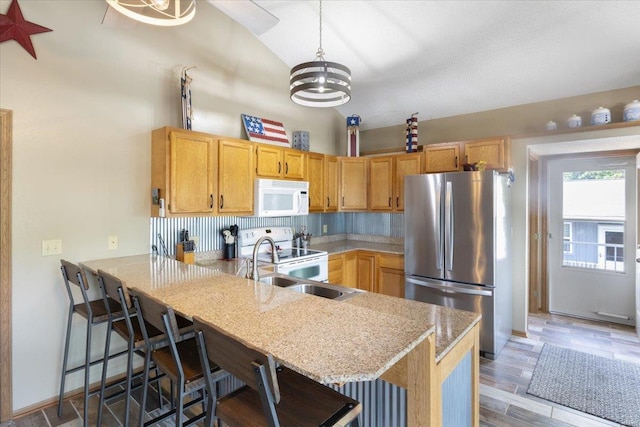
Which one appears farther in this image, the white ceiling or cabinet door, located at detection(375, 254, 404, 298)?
cabinet door, located at detection(375, 254, 404, 298)

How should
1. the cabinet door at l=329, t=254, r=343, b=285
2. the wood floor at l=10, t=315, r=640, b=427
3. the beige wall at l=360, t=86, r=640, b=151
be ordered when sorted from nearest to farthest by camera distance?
the wood floor at l=10, t=315, r=640, b=427, the beige wall at l=360, t=86, r=640, b=151, the cabinet door at l=329, t=254, r=343, b=285

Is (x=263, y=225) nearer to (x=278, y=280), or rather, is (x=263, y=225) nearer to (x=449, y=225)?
(x=278, y=280)

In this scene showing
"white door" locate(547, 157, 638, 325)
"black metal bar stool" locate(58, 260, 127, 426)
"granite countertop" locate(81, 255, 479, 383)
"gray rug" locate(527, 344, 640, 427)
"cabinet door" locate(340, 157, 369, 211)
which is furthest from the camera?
"cabinet door" locate(340, 157, 369, 211)

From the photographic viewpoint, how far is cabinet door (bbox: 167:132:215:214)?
112 inches

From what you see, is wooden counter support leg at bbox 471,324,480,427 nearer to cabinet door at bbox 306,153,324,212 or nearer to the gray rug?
the gray rug

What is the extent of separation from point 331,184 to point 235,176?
1545 mm

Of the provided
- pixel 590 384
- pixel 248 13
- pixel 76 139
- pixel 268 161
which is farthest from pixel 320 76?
pixel 590 384

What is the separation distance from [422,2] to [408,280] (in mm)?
2785

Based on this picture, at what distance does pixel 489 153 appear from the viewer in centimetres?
366

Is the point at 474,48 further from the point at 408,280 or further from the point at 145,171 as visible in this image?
the point at 145,171

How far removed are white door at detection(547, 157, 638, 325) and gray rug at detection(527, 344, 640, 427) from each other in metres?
1.37

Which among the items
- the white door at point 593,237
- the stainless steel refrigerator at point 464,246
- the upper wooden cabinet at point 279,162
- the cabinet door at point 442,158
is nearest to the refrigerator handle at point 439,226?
the stainless steel refrigerator at point 464,246

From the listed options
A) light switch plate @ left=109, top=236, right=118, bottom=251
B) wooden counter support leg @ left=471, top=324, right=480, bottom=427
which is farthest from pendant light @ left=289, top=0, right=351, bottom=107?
light switch plate @ left=109, top=236, right=118, bottom=251

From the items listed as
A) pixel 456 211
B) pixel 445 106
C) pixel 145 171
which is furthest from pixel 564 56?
pixel 145 171
